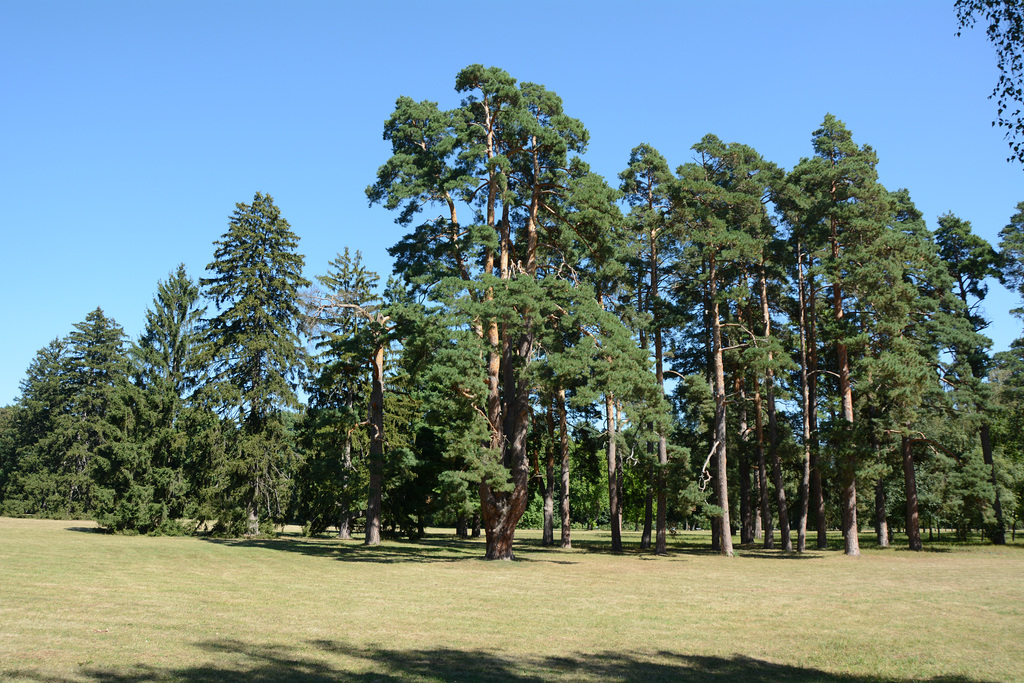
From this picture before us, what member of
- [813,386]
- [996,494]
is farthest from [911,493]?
[813,386]

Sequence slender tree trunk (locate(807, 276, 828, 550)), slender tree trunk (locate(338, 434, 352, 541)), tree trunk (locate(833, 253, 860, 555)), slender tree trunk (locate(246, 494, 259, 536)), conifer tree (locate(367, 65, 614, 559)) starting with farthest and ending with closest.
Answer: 1. slender tree trunk (locate(246, 494, 259, 536))
2. slender tree trunk (locate(807, 276, 828, 550))
3. slender tree trunk (locate(338, 434, 352, 541))
4. tree trunk (locate(833, 253, 860, 555))
5. conifer tree (locate(367, 65, 614, 559))

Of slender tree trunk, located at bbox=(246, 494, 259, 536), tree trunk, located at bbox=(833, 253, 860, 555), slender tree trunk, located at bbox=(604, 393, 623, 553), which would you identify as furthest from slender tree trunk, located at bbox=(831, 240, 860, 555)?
slender tree trunk, located at bbox=(246, 494, 259, 536)

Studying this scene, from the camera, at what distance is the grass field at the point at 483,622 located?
822 centimetres

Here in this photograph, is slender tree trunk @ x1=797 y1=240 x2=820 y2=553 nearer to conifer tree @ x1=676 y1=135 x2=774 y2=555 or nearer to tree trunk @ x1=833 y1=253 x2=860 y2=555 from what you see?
tree trunk @ x1=833 y1=253 x2=860 y2=555

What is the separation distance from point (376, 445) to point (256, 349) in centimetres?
944

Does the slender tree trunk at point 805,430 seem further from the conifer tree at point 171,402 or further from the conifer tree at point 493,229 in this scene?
the conifer tree at point 171,402

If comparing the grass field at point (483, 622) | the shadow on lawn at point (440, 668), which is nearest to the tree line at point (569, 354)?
the grass field at point (483, 622)

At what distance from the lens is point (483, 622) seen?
12.1m

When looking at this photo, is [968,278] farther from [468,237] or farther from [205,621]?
[205,621]

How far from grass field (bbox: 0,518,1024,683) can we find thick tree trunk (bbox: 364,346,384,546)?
32.4ft

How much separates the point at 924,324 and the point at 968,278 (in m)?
8.37

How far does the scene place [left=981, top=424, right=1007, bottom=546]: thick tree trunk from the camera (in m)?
35.2

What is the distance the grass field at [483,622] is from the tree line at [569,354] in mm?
7425

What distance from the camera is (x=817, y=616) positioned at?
13.7 m
